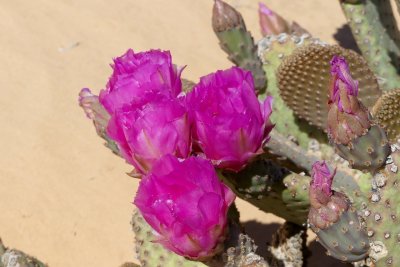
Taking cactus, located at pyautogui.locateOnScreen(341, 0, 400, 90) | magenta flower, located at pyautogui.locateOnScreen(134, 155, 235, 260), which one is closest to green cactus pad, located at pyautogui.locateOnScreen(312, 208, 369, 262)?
magenta flower, located at pyautogui.locateOnScreen(134, 155, 235, 260)

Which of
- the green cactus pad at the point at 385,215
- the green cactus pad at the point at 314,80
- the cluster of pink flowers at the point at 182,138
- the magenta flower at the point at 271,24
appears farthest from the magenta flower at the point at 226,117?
the magenta flower at the point at 271,24

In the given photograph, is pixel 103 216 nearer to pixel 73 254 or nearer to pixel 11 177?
pixel 73 254

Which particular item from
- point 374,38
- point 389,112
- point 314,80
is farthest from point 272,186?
point 374,38

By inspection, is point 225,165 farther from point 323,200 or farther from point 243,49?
point 243,49

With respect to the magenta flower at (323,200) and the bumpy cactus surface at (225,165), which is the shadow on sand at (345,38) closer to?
the bumpy cactus surface at (225,165)

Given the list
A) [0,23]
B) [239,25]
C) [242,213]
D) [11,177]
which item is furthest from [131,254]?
[0,23]

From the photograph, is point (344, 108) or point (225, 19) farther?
point (225, 19)
